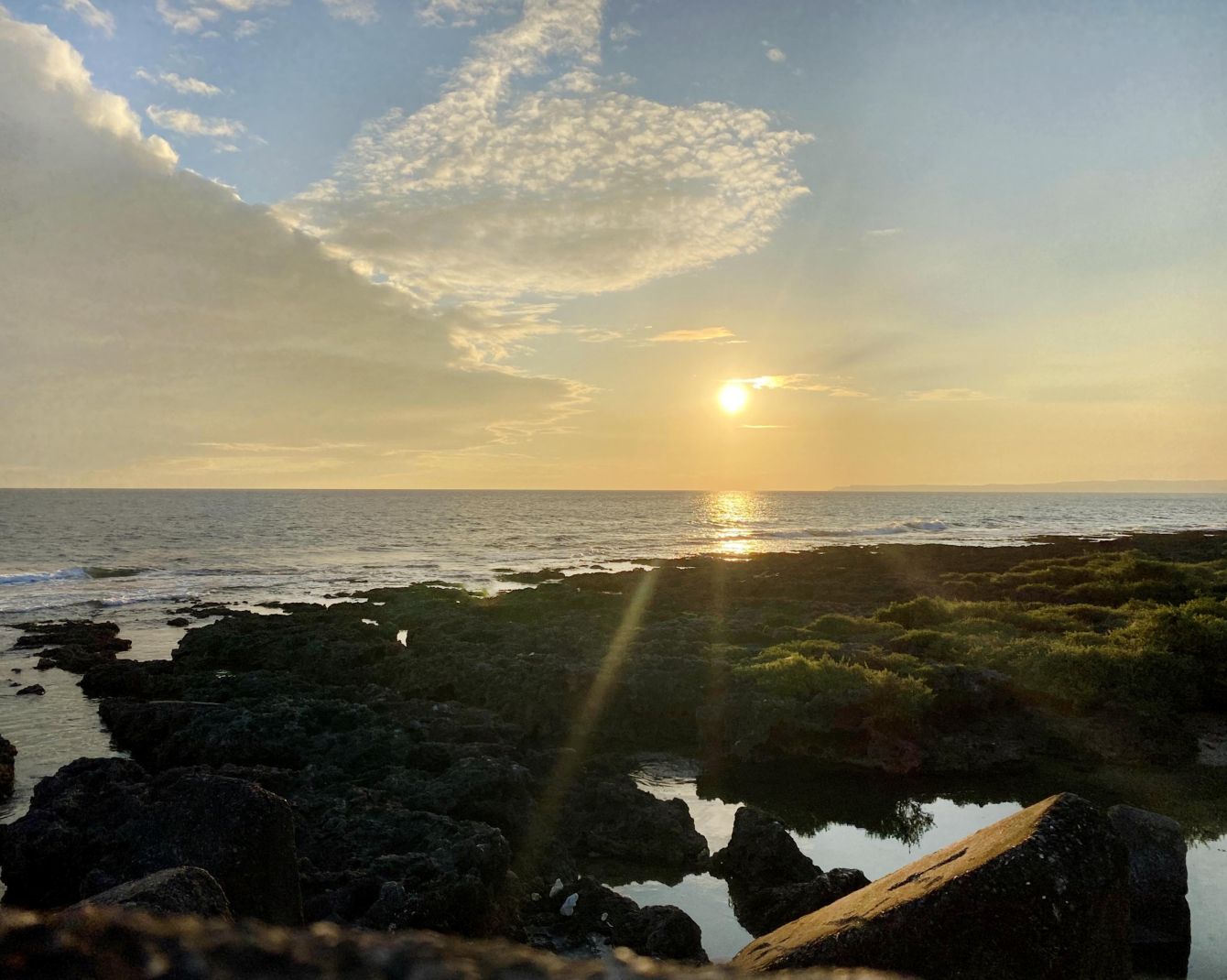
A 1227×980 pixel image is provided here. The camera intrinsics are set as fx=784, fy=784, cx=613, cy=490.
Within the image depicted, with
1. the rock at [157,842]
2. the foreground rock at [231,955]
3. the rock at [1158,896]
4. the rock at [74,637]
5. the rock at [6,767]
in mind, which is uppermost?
the foreground rock at [231,955]

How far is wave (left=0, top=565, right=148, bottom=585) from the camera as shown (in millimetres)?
59719

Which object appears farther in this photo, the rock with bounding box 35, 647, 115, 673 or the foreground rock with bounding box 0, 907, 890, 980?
the rock with bounding box 35, 647, 115, 673

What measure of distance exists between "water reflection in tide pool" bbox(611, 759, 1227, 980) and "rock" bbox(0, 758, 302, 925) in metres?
5.34

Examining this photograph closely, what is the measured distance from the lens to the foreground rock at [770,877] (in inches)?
380

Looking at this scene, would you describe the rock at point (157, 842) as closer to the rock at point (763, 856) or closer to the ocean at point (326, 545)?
the rock at point (763, 856)

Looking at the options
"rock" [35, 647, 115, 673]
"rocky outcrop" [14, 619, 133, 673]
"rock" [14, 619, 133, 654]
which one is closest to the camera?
"rock" [35, 647, 115, 673]

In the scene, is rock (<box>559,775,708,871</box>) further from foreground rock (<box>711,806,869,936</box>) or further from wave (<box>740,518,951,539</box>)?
wave (<box>740,518,951,539</box>)

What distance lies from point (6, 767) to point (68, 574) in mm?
55321

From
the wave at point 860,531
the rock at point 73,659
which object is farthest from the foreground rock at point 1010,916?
the wave at point 860,531

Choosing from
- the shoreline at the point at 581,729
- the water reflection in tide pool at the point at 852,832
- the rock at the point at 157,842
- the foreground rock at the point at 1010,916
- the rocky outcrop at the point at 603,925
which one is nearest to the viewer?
the foreground rock at the point at 1010,916

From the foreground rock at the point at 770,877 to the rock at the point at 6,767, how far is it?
1395cm

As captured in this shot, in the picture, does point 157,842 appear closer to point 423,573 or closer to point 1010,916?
point 1010,916

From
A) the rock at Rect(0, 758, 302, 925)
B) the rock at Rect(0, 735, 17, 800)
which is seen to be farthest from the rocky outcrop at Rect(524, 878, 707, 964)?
the rock at Rect(0, 735, 17, 800)

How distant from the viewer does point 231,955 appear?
1317 millimetres
